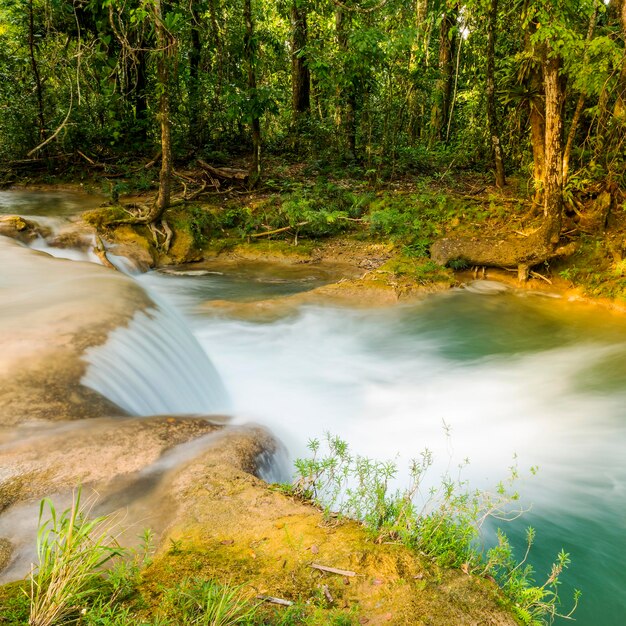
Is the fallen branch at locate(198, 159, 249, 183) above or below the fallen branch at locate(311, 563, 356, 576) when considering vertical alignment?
above

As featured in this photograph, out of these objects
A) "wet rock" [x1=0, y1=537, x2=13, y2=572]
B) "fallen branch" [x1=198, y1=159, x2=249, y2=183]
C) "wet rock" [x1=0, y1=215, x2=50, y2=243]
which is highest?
"fallen branch" [x1=198, y1=159, x2=249, y2=183]

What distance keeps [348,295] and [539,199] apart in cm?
368

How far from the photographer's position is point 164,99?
8008 millimetres

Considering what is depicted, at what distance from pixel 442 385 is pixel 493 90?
21.6ft

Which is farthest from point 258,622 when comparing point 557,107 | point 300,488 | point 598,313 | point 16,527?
point 557,107

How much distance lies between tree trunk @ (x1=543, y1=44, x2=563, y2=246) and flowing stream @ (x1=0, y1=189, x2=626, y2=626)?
1.21 m

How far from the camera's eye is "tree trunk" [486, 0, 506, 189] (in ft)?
31.0

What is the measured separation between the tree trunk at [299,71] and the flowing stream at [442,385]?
7122 mm

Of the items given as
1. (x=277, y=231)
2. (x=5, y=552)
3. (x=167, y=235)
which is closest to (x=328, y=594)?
(x=5, y=552)

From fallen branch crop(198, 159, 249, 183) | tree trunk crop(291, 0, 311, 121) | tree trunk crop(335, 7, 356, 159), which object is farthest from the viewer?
tree trunk crop(291, 0, 311, 121)

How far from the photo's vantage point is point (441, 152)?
1251 cm

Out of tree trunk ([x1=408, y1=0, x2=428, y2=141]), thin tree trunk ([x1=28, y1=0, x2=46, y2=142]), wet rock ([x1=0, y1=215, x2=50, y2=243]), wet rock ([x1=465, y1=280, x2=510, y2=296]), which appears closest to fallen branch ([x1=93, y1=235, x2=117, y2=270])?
wet rock ([x1=0, y1=215, x2=50, y2=243])

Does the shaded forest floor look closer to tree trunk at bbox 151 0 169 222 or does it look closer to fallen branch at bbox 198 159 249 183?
fallen branch at bbox 198 159 249 183

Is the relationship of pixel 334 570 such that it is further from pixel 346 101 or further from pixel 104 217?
pixel 346 101
